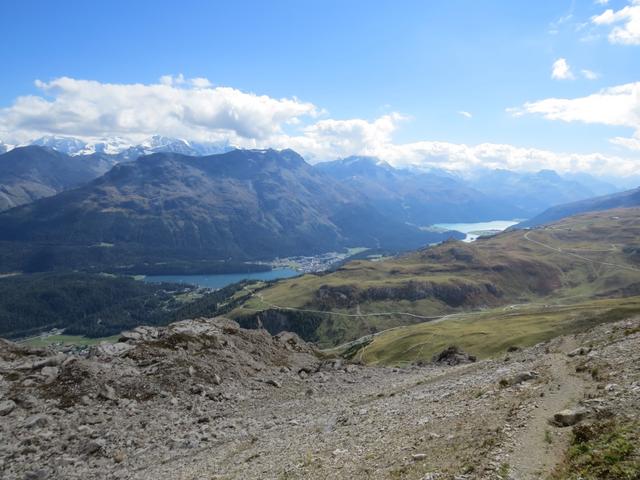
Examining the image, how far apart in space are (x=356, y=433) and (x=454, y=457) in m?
8.81

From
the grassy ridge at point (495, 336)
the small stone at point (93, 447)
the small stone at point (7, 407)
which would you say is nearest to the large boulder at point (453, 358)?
the grassy ridge at point (495, 336)

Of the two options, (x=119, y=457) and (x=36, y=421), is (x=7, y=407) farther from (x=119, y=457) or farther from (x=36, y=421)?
(x=119, y=457)

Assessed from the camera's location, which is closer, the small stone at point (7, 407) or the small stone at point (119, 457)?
the small stone at point (119, 457)

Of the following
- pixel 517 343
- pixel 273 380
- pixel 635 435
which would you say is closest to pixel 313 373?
pixel 273 380

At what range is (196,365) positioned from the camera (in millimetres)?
43312

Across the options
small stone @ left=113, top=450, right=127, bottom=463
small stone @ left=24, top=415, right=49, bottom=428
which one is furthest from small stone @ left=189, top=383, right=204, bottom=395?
small stone @ left=24, top=415, right=49, bottom=428

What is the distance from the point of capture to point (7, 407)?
33.1 metres

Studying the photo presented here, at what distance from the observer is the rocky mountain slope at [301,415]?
63.4 ft

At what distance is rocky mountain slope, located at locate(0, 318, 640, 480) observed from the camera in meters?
19.3

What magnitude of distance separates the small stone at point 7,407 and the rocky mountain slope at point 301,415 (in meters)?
0.10

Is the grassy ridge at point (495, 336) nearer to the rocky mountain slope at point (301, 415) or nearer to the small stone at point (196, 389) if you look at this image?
the rocky mountain slope at point (301, 415)

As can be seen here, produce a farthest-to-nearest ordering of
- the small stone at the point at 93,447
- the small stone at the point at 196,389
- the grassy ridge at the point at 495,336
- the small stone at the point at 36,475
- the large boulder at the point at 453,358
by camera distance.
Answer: the grassy ridge at the point at 495,336 < the large boulder at the point at 453,358 < the small stone at the point at 196,389 < the small stone at the point at 93,447 < the small stone at the point at 36,475

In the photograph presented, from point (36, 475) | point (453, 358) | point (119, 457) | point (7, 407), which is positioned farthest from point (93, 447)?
point (453, 358)

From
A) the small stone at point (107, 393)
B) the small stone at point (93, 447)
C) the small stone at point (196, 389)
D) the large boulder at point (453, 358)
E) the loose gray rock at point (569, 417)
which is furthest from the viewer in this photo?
the large boulder at point (453, 358)
